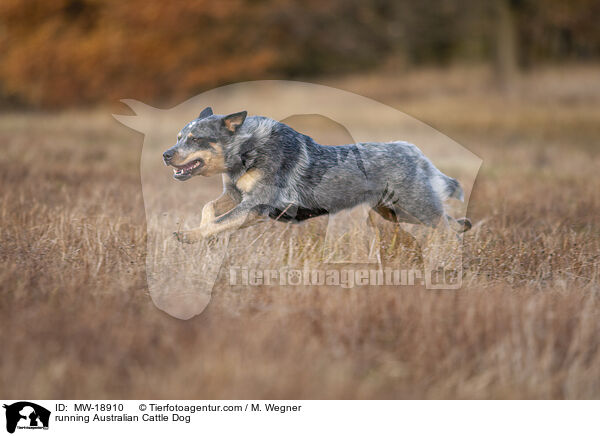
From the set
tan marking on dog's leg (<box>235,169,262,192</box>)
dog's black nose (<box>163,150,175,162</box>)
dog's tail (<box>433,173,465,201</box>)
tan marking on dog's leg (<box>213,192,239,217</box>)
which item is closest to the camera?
dog's black nose (<box>163,150,175,162</box>)

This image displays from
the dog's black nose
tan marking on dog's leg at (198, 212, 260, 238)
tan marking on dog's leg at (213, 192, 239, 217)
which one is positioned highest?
the dog's black nose

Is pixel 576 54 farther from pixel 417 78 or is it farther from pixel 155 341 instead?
pixel 155 341

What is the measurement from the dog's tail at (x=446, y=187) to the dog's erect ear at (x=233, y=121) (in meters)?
1.63

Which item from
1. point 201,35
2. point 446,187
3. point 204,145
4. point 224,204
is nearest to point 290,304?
point 224,204

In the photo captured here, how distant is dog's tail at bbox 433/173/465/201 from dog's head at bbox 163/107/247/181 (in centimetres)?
165

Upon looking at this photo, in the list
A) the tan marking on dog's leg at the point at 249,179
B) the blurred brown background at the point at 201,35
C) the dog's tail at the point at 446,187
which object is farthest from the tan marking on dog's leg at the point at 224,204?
the blurred brown background at the point at 201,35

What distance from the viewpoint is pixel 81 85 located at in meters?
21.5

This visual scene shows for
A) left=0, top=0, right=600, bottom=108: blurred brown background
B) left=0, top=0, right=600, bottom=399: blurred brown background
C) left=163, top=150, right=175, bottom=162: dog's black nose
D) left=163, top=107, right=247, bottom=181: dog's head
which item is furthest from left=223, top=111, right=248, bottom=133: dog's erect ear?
left=0, top=0, right=600, bottom=108: blurred brown background

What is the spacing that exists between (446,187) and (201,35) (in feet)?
65.3

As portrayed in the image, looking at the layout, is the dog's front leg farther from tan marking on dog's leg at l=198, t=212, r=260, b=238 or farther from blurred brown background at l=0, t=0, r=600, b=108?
blurred brown background at l=0, t=0, r=600, b=108

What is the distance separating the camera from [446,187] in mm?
4836

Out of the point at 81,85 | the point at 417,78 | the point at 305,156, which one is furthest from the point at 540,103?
the point at 305,156

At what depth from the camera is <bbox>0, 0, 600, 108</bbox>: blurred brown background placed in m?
20.3

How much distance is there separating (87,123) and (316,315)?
41.6ft
